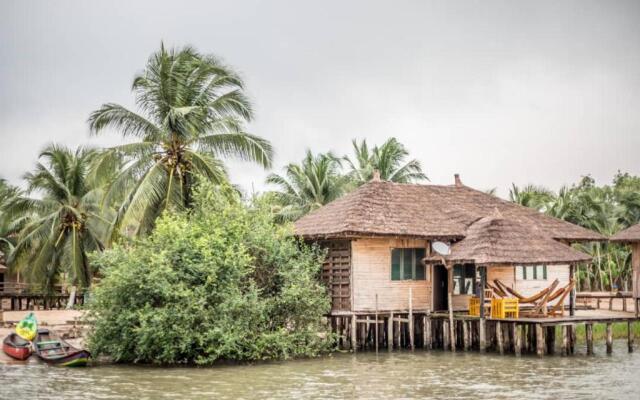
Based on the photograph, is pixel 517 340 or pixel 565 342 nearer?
pixel 517 340

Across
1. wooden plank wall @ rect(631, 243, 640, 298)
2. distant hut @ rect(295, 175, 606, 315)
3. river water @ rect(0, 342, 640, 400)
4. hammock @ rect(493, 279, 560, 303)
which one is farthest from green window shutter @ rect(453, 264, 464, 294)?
wooden plank wall @ rect(631, 243, 640, 298)

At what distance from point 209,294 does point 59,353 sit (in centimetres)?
407

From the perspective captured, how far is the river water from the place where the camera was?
1797cm

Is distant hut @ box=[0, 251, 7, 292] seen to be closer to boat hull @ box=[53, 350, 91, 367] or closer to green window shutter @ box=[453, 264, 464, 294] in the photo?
boat hull @ box=[53, 350, 91, 367]

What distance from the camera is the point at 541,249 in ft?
81.8

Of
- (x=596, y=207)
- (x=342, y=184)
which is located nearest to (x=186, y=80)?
(x=342, y=184)

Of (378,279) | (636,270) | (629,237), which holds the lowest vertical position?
(378,279)

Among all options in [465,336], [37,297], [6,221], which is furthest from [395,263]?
[37,297]

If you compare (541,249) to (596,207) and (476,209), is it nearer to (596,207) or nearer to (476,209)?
(476,209)

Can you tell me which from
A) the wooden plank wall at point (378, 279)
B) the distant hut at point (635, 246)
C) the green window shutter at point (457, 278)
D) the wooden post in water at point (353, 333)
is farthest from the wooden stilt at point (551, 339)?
the distant hut at point (635, 246)

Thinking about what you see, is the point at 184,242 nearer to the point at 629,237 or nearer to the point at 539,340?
the point at 539,340

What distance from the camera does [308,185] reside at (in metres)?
39.0

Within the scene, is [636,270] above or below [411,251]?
below

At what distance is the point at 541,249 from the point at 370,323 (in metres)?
5.67
